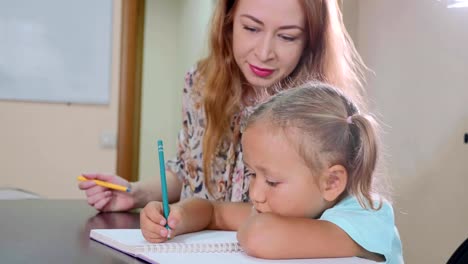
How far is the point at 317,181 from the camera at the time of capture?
0.84m

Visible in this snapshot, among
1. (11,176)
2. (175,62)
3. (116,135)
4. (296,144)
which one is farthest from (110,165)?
(296,144)

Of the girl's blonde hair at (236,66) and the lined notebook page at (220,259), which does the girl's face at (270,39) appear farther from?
the lined notebook page at (220,259)

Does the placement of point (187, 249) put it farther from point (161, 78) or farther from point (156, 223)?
point (161, 78)

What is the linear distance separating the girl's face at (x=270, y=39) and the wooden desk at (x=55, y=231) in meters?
0.38

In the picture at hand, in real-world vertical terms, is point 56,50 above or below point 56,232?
above

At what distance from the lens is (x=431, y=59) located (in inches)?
100

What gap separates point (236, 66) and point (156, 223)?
64cm

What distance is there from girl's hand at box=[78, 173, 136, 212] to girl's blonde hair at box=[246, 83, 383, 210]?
0.50m

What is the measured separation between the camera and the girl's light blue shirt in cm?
79

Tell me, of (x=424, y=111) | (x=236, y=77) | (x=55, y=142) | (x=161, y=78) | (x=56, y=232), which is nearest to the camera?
(x=56, y=232)

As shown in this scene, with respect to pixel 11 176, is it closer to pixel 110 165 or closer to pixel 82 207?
pixel 110 165

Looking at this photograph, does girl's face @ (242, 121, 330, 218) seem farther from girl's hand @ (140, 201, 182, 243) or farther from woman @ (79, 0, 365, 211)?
woman @ (79, 0, 365, 211)

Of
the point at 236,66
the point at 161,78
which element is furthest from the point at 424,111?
the point at 161,78

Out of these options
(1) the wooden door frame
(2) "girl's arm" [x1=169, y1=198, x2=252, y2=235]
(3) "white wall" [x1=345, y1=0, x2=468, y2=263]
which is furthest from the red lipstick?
(1) the wooden door frame
